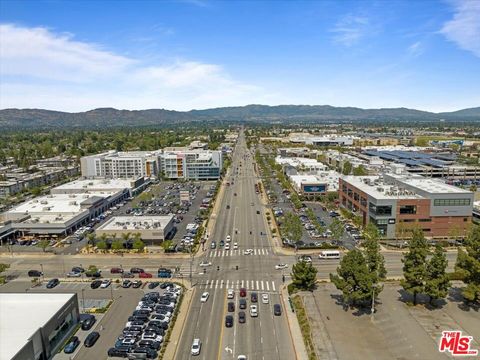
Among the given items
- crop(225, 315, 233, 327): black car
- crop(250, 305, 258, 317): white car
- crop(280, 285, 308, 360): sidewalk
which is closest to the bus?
crop(280, 285, 308, 360): sidewalk

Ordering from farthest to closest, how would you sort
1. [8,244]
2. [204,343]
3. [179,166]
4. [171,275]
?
[179,166] < [8,244] < [171,275] < [204,343]

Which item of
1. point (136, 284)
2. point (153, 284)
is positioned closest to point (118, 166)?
point (136, 284)

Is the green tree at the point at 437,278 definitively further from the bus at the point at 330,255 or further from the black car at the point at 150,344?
the black car at the point at 150,344

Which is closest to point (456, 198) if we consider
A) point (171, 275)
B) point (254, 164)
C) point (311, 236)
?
point (311, 236)

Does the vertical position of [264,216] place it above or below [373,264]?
below

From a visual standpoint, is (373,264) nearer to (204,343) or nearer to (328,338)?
(328,338)

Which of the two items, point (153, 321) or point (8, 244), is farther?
point (8, 244)
